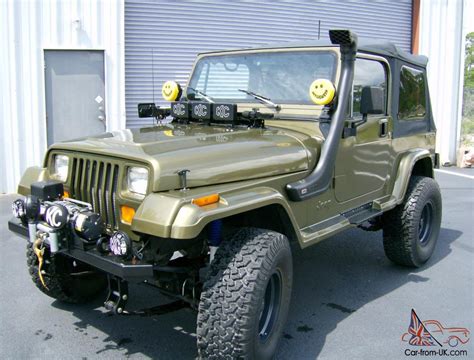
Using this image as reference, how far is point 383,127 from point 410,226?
0.97 meters

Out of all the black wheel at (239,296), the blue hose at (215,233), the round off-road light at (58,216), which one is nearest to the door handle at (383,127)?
the black wheel at (239,296)

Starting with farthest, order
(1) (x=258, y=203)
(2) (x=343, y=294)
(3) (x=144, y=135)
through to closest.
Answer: (2) (x=343, y=294), (3) (x=144, y=135), (1) (x=258, y=203)

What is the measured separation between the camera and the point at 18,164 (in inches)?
308

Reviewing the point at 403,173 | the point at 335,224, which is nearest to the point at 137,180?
the point at 335,224

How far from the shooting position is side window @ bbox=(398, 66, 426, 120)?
4730mm

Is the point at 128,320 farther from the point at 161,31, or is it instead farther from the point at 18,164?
the point at 161,31

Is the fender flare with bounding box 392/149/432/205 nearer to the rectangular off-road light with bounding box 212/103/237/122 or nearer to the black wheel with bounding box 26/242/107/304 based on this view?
the rectangular off-road light with bounding box 212/103/237/122

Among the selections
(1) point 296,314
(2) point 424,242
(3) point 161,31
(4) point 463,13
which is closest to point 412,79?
(2) point 424,242

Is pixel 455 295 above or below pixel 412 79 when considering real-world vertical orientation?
below

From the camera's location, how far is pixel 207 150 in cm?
306

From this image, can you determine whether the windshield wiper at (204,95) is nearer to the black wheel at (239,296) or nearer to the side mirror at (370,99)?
the side mirror at (370,99)

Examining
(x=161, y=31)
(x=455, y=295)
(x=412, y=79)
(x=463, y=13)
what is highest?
(x=463, y=13)

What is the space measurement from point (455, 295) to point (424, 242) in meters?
0.82

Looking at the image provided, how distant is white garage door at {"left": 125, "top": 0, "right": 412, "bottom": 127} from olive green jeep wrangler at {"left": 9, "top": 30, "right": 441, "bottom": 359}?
4.21 metres
